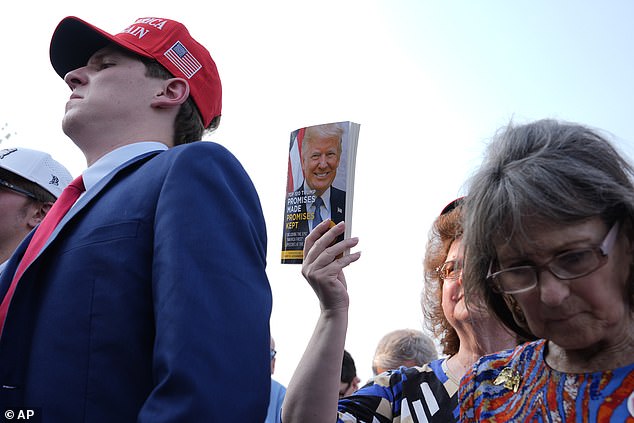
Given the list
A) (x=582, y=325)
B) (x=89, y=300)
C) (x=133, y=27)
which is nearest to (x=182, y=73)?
(x=133, y=27)

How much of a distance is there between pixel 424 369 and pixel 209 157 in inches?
48.7

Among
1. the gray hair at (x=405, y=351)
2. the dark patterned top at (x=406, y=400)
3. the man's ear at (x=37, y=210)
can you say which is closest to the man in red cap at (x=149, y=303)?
the dark patterned top at (x=406, y=400)

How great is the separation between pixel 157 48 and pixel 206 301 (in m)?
1.12

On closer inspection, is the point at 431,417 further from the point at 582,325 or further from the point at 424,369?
the point at 582,325

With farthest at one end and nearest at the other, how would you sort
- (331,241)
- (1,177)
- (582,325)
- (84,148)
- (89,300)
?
1. (1,177)
2. (331,241)
3. (84,148)
4. (89,300)
5. (582,325)

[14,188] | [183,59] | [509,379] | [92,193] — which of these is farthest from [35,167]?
[509,379]

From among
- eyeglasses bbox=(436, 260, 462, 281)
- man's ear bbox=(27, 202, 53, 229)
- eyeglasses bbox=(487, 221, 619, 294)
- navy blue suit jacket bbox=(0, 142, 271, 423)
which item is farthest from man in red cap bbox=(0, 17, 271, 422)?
man's ear bbox=(27, 202, 53, 229)

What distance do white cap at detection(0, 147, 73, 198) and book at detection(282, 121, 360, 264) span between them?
1.43m

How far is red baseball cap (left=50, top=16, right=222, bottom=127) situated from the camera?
232 cm

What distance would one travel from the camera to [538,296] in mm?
1482

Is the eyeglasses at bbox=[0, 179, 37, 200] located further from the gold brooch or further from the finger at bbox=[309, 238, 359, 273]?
the gold brooch

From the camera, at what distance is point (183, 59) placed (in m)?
2.44

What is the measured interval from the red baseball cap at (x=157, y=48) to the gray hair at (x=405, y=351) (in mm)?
2821

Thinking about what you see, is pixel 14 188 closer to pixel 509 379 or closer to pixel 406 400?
pixel 406 400
